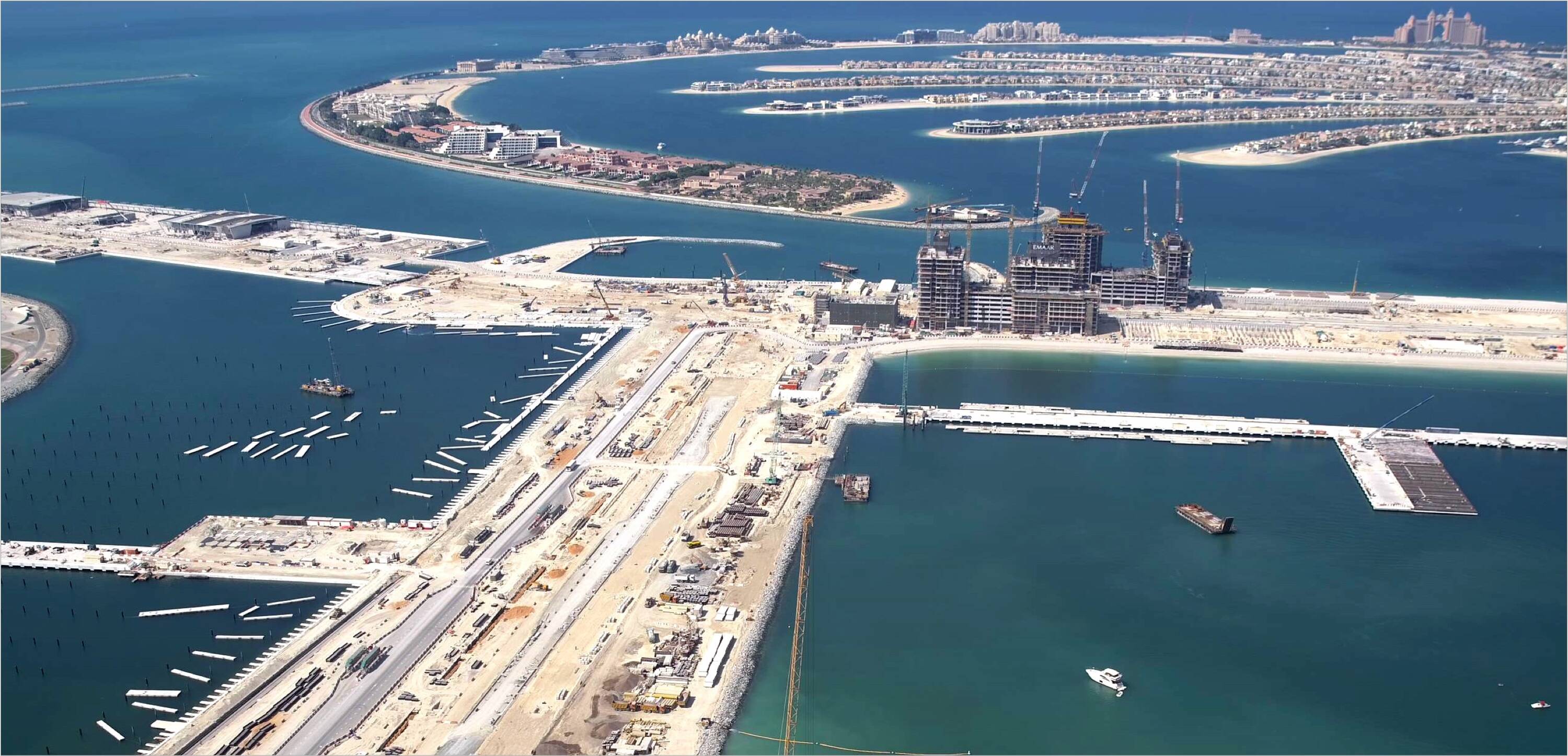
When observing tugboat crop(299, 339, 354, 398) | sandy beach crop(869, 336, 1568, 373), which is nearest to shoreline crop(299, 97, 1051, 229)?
sandy beach crop(869, 336, 1568, 373)

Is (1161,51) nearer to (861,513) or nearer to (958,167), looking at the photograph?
(958,167)

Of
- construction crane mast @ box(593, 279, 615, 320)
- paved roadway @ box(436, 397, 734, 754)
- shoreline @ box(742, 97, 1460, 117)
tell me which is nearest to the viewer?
paved roadway @ box(436, 397, 734, 754)

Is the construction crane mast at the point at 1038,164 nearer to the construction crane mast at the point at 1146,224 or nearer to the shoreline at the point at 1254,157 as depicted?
the construction crane mast at the point at 1146,224

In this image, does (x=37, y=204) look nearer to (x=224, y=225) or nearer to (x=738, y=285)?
(x=224, y=225)

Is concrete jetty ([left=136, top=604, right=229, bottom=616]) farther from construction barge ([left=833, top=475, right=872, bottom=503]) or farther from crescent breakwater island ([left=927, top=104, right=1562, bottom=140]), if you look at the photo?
crescent breakwater island ([left=927, top=104, right=1562, bottom=140])

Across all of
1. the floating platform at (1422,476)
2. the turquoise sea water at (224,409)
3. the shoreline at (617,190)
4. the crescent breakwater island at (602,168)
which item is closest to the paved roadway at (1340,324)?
the floating platform at (1422,476)

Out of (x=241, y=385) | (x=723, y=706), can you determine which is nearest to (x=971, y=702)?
(x=723, y=706)
